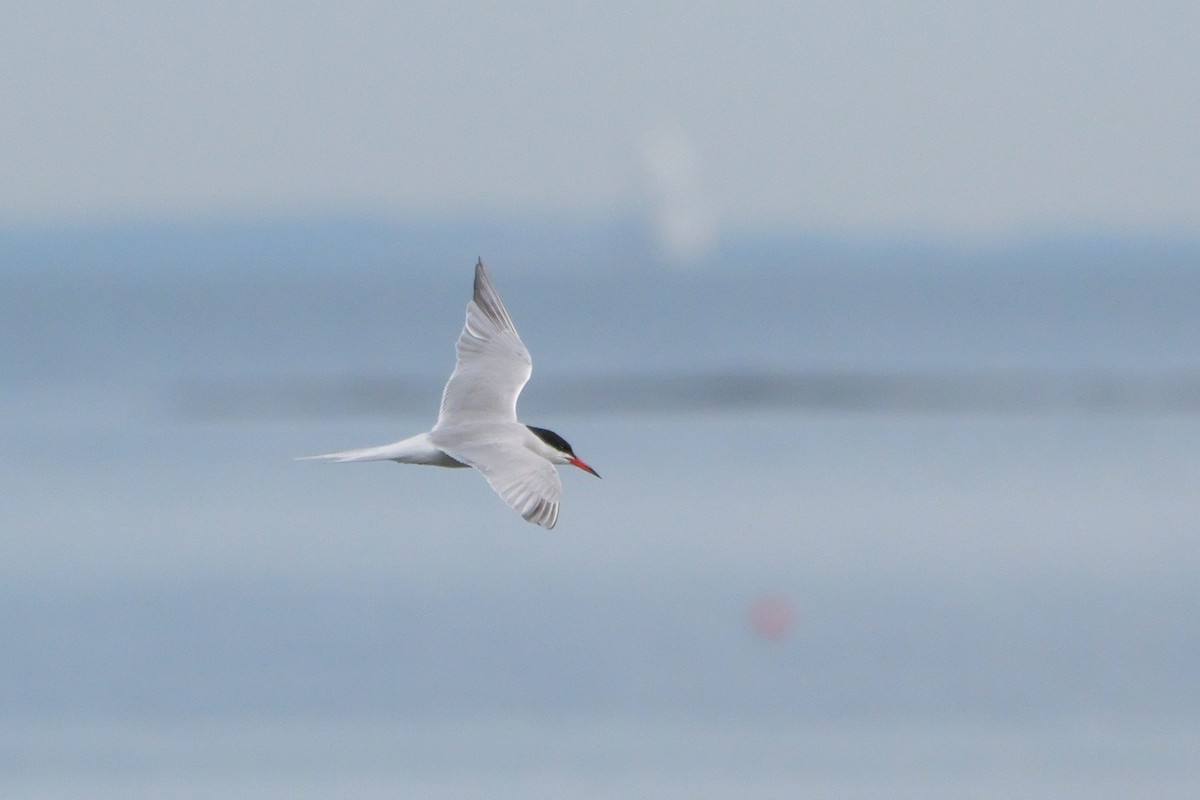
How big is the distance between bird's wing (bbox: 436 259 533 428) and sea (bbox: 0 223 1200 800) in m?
5.71

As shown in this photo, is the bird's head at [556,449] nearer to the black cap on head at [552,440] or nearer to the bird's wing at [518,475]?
the black cap on head at [552,440]

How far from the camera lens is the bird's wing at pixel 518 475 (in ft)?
26.4

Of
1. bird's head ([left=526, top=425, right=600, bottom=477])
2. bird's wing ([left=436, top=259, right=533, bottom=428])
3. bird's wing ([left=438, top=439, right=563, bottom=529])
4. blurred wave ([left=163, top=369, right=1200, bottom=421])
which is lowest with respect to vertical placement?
bird's wing ([left=438, top=439, right=563, bottom=529])

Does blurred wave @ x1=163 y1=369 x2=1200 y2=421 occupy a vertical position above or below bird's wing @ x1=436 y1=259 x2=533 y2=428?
above

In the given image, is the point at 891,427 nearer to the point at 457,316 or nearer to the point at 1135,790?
the point at 1135,790

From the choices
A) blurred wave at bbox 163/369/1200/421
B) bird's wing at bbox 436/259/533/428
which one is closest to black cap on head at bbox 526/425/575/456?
bird's wing at bbox 436/259/533/428

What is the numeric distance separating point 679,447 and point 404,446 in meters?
29.1

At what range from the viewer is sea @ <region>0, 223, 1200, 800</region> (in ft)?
53.4

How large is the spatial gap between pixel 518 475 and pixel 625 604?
13415mm

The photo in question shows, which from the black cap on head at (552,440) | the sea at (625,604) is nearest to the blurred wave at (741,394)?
the sea at (625,604)

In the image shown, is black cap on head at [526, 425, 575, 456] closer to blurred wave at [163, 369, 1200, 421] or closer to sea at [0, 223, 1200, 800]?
sea at [0, 223, 1200, 800]

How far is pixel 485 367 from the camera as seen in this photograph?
10.3 m

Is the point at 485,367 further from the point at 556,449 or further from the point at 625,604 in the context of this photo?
the point at 625,604

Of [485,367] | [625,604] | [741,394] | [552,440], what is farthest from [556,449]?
[741,394]
